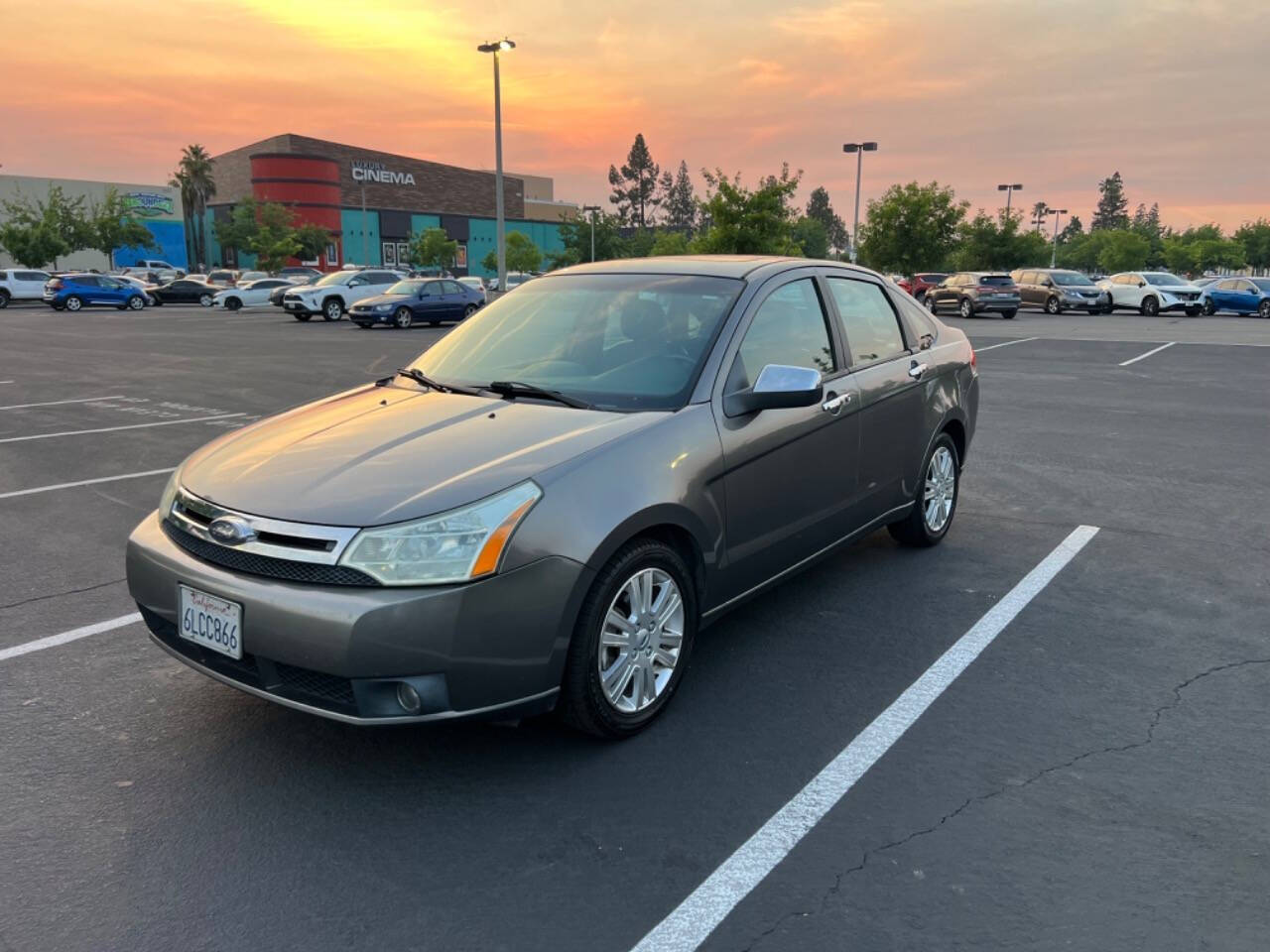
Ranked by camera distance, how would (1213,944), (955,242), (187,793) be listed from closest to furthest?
(1213,944) < (187,793) < (955,242)

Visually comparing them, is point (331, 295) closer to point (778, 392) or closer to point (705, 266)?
point (705, 266)

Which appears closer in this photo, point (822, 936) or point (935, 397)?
point (822, 936)

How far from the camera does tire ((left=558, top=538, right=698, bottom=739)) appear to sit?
3.26 m

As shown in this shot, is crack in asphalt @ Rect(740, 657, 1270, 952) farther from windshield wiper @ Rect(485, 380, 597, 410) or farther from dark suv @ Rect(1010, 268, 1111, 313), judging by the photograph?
dark suv @ Rect(1010, 268, 1111, 313)

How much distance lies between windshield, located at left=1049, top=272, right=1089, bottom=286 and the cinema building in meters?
54.6

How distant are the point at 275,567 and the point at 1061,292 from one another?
37.8 meters

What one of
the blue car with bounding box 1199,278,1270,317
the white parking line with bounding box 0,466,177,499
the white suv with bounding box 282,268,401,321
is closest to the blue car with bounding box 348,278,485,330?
the white suv with bounding box 282,268,401,321

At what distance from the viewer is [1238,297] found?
35688 millimetres

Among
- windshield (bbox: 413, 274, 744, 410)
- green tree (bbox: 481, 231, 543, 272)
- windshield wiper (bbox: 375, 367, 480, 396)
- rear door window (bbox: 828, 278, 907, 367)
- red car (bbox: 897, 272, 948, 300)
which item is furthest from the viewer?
green tree (bbox: 481, 231, 543, 272)

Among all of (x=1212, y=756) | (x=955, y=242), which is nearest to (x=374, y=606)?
(x=1212, y=756)

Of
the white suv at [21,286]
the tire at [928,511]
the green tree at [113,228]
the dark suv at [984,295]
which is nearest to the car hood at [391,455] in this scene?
the tire at [928,511]

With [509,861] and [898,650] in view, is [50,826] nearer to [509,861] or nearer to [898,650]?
[509,861]

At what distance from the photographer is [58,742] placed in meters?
3.52

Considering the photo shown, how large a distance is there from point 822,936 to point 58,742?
272cm
